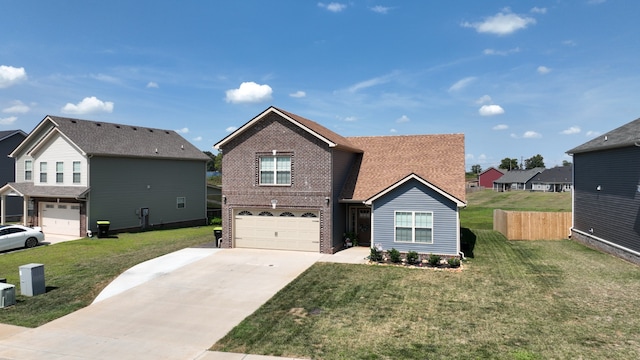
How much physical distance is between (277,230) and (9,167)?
31.4 meters

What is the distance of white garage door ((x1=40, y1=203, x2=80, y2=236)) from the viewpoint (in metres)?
27.0

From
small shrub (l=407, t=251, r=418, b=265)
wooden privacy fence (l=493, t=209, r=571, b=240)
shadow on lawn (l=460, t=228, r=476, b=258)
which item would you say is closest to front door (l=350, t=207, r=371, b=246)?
small shrub (l=407, t=251, r=418, b=265)

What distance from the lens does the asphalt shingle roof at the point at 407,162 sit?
67.5 feet

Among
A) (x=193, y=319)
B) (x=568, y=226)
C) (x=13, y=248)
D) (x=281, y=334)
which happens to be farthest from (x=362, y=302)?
(x=13, y=248)

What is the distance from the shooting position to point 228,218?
2170cm

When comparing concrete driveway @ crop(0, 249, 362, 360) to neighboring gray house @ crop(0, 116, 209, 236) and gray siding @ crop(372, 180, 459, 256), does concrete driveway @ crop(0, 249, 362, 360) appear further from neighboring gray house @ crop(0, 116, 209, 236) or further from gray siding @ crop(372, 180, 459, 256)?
neighboring gray house @ crop(0, 116, 209, 236)

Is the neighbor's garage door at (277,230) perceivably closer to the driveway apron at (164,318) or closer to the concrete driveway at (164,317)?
the concrete driveway at (164,317)

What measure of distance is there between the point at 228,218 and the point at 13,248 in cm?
1249

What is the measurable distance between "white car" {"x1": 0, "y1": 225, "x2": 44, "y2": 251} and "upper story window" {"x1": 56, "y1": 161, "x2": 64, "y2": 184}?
489 centimetres

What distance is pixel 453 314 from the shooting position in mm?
11414

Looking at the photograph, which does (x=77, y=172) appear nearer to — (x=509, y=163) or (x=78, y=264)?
(x=78, y=264)

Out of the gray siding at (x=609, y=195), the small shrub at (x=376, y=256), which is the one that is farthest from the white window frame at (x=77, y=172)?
the gray siding at (x=609, y=195)

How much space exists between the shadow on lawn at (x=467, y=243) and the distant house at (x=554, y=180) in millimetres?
64051

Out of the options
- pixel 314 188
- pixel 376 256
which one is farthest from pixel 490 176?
pixel 376 256
